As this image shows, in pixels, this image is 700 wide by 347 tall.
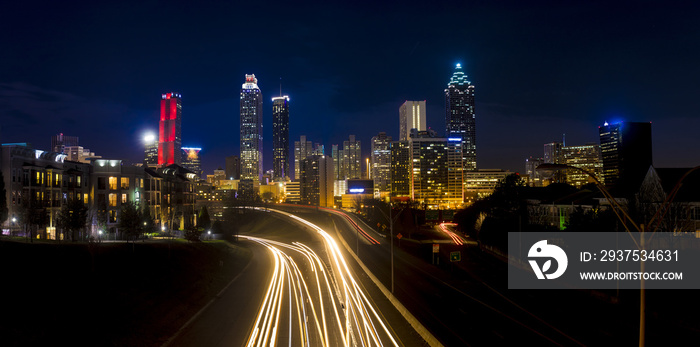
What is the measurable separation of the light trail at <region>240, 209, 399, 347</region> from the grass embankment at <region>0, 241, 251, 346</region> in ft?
18.2

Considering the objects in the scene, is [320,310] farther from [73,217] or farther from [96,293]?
[73,217]

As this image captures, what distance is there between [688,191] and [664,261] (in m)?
12.2

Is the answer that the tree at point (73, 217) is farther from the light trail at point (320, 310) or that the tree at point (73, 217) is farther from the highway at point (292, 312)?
the light trail at point (320, 310)

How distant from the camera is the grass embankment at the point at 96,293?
2291 cm

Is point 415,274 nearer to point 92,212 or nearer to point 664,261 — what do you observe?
point 664,261

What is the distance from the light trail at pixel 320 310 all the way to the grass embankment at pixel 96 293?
18.2ft

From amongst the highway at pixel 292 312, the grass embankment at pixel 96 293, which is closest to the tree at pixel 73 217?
the grass embankment at pixel 96 293

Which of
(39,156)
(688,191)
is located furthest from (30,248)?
(688,191)

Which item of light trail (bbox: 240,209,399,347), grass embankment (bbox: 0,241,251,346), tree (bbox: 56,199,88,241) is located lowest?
light trail (bbox: 240,209,399,347)

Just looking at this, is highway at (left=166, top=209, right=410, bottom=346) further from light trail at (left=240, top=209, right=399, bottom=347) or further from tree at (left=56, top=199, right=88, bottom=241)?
tree at (left=56, top=199, right=88, bottom=241)

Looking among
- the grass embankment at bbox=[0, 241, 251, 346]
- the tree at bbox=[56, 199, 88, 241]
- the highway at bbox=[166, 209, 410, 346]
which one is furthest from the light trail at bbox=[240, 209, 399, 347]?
the tree at bbox=[56, 199, 88, 241]

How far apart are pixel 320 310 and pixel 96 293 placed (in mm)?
15017

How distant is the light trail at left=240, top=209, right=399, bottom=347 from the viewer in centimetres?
2636

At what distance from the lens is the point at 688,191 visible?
163ft
